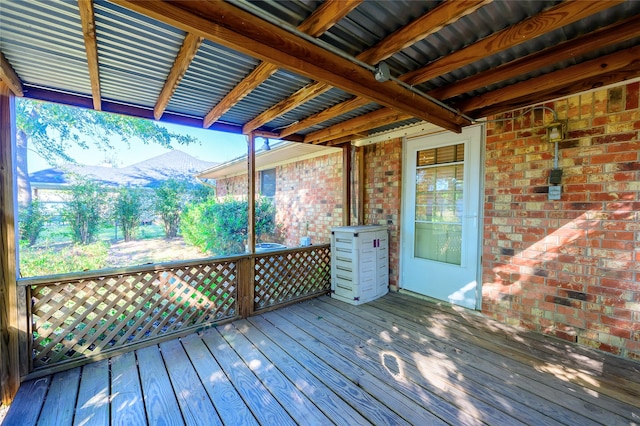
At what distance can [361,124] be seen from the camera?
10.8 ft

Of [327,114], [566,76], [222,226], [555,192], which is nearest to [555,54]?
[566,76]

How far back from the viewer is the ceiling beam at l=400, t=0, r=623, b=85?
1.37 meters

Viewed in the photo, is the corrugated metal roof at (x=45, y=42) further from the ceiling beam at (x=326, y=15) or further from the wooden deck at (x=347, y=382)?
the wooden deck at (x=347, y=382)

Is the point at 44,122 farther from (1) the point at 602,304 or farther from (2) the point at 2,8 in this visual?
A: (1) the point at 602,304

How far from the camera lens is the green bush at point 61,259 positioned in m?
4.56

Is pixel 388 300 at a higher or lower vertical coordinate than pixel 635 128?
lower

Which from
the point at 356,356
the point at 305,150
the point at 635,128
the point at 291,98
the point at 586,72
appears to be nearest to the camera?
the point at 586,72

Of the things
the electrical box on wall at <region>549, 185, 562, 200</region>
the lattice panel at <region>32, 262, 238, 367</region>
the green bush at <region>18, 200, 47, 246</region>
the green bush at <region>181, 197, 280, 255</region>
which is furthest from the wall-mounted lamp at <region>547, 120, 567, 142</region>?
the green bush at <region>18, 200, 47, 246</region>

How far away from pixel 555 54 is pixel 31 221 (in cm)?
859

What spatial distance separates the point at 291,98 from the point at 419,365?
273 cm

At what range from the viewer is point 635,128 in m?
2.27

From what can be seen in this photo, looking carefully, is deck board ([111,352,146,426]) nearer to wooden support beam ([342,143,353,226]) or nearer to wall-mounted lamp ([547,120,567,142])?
wooden support beam ([342,143,353,226])

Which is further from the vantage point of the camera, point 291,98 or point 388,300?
point 388,300

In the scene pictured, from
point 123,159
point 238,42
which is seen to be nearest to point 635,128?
point 238,42
